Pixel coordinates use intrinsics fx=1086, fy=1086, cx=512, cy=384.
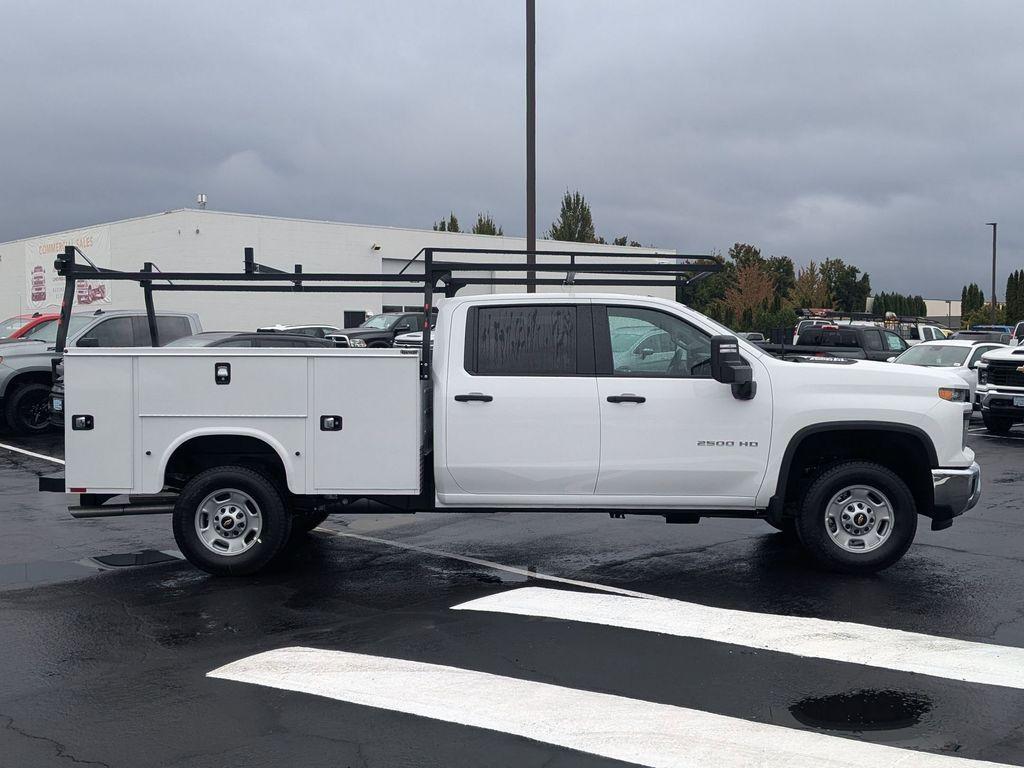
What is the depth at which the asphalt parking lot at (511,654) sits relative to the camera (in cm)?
476

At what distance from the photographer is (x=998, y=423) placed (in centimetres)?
1900

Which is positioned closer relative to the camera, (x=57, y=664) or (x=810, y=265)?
(x=57, y=664)

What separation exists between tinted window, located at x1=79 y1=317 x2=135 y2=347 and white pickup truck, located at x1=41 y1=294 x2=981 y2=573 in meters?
9.59

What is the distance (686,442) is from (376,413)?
223cm

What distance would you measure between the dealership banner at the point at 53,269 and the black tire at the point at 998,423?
2998 cm

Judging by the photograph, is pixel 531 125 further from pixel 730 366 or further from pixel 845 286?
pixel 845 286

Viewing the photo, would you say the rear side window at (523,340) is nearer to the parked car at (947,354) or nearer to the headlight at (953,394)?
the headlight at (953,394)

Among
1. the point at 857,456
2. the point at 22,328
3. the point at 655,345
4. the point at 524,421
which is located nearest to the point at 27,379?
the point at 22,328

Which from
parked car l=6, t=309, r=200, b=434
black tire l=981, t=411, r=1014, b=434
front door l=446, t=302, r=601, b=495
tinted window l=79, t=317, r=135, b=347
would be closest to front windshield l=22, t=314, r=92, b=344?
parked car l=6, t=309, r=200, b=434

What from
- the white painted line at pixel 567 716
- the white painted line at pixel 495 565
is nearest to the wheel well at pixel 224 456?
the white painted line at pixel 495 565

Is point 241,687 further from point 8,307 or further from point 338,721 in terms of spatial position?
point 8,307

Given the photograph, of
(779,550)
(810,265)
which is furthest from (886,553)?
(810,265)

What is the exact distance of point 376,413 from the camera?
7777 mm

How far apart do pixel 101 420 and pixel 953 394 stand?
619 centimetres
